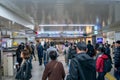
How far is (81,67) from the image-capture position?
4680 millimetres

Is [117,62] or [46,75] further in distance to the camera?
[117,62]

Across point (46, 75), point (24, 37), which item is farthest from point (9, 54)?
point (24, 37)

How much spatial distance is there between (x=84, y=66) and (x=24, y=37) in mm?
24444

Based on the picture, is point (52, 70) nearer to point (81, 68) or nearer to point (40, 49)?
point (81, 68)

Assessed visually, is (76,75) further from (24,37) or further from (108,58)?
(24,37)

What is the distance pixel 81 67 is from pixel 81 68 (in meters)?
A: 0.02

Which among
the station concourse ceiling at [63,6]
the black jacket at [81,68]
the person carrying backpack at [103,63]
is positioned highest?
the station concourse ceiling at [63,6]

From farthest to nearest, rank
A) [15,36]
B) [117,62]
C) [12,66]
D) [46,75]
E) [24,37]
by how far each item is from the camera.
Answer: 1. [24,37]
2. [15,36]
3. [12,66]
4. [117,62]
5. [46,75]

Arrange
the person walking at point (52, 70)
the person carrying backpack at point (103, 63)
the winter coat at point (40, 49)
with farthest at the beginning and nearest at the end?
the winter coat at point (40, 49)
the person carrying backpack at point (103, 63)
the person walking at point (52, 70)

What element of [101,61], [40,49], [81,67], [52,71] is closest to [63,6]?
[40,49]

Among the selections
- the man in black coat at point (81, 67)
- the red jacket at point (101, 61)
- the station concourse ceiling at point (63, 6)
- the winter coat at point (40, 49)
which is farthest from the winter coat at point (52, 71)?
the winter coat at point (40, 49)

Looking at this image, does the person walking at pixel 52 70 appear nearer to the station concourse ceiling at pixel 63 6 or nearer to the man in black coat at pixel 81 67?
the man in black coat at pixel 81 67

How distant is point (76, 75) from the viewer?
4570 millimetres

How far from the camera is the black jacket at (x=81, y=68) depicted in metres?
4.58
